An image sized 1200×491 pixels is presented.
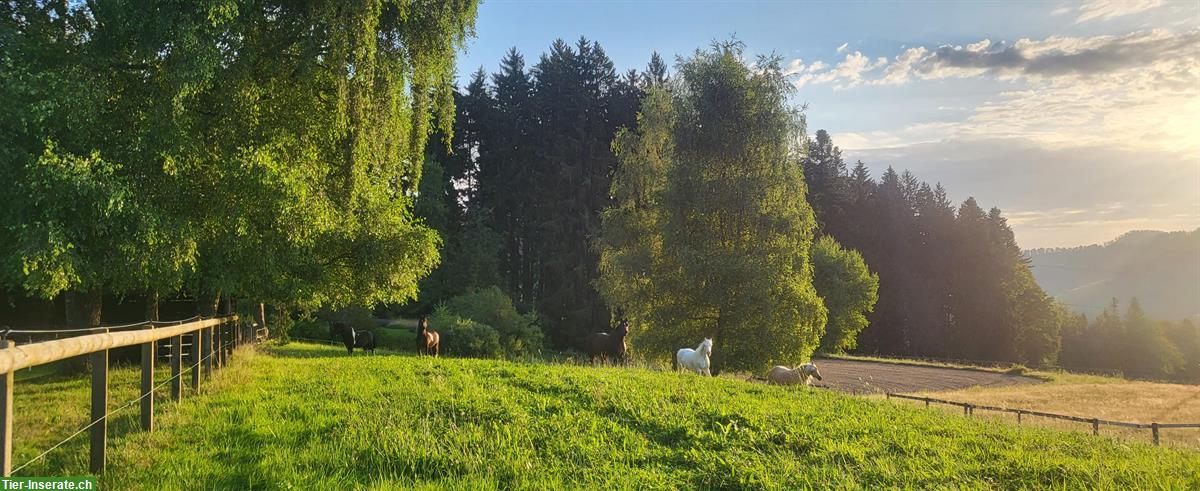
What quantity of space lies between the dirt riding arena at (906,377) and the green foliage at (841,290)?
355 cm

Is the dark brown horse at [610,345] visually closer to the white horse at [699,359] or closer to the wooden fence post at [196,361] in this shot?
the white horse at [699,359]

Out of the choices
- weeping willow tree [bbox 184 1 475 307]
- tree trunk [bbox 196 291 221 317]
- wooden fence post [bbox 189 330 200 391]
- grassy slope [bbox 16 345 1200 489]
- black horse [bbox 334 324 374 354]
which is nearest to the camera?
grassy slope [bbox 16 345 1200 489]

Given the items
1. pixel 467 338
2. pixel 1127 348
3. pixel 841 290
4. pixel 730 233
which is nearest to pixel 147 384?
pixel 730 233

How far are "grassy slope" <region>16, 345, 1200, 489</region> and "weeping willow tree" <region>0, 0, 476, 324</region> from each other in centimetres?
391

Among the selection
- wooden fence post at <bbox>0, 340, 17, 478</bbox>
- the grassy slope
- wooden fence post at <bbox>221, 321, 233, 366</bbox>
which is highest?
wooden fence post at <bbox>0, 340, 17, 478</bbox>

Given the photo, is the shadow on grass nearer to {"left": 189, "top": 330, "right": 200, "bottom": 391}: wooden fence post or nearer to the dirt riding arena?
{"left": 189, "top": 330, "right": 200, "bottom": 391}: wooden fence post

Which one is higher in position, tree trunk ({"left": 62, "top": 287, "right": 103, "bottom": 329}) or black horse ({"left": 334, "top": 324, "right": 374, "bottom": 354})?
tree trunk ({"left": 62, "top": 287, "right": 103, "bottom": 329})

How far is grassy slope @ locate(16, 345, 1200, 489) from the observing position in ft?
20.1

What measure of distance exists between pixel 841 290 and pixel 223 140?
52.2 m

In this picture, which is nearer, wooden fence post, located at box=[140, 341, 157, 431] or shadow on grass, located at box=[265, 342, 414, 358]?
wooden fence post, located at box=[140, 341, 157, 431]

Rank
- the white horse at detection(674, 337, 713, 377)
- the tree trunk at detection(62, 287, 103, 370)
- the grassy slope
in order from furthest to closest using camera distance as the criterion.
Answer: the white horse at detection(674, 337, 713, 377) < the tree trunk at detection(62, 287, 103, 370) < the grassy slope

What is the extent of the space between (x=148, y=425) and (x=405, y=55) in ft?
35.6

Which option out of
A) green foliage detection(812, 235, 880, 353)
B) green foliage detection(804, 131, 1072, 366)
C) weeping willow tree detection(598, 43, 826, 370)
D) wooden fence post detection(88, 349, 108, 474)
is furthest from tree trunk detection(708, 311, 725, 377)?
green foliage detection(804, 131, 1072, 366)

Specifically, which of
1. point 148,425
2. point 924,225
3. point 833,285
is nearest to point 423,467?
point 148,425
